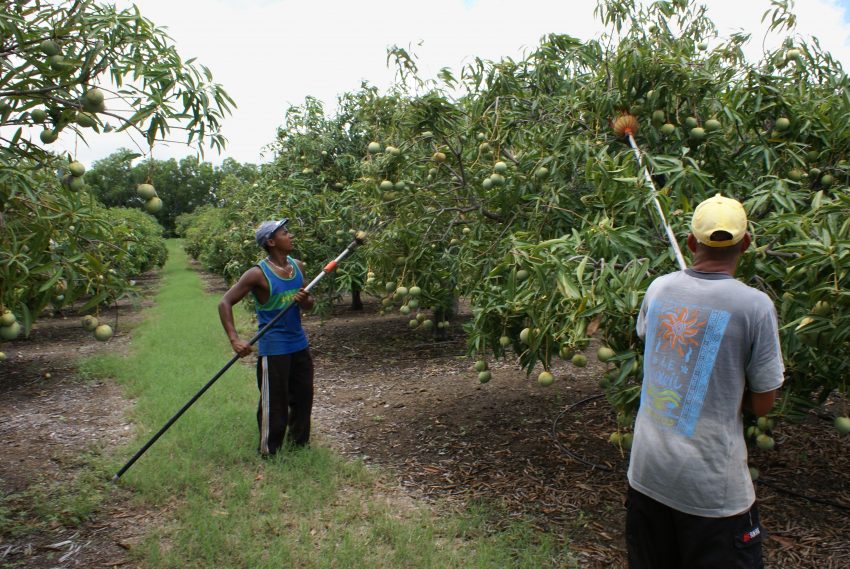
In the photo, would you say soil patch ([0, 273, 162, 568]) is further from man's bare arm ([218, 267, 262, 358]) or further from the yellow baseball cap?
the yellow baseball cap

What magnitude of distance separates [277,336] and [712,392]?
3.11 meters

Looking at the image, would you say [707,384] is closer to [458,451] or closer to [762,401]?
[762,401]

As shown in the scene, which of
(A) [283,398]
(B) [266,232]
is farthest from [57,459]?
(B) [266,232]

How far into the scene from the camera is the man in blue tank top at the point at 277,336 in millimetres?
4297

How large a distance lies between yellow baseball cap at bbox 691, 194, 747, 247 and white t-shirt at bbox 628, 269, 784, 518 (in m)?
0.11

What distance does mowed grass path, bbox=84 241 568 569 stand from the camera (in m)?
3.15

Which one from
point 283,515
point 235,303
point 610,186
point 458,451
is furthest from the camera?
point 458,451

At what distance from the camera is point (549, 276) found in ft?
8.71

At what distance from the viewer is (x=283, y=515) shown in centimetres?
362

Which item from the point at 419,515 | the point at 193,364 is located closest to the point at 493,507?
the point at 419,515

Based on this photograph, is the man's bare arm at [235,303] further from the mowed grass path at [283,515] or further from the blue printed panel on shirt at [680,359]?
the blue printed panel on shirt at [680,359]

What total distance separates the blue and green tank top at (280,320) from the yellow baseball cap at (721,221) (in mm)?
3006

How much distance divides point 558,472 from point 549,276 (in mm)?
2128

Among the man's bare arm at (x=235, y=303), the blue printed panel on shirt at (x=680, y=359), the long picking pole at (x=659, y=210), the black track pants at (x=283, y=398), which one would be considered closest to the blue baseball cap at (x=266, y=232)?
the man's bare arm at (x=235, y=303)
